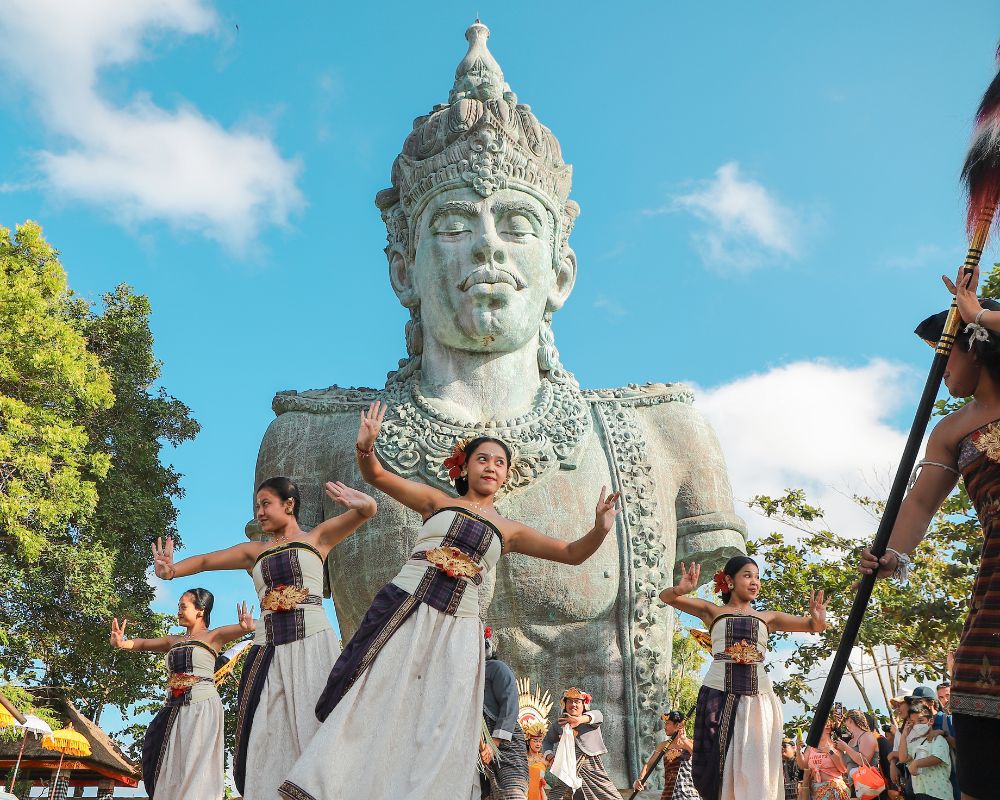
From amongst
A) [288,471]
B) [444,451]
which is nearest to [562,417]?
[444,451]

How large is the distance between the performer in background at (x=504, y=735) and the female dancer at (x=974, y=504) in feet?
9.35

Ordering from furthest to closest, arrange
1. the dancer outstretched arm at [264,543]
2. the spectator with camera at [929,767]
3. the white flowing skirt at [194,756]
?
the spectator with camera at [929,767] → the white flowing skirt at [194,756] → the dancer outstretched arm at [264,543]

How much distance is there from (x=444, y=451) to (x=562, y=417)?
1.02m

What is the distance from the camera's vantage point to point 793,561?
638 inches

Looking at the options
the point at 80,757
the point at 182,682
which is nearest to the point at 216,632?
the point at 182,682

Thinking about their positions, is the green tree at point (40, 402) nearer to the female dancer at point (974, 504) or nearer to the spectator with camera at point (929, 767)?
the spectator with camera at point (929, 767)

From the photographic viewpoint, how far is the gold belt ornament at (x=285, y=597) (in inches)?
236

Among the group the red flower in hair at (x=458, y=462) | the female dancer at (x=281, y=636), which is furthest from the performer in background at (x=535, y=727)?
the red flower in hair at (x=458, y=462)

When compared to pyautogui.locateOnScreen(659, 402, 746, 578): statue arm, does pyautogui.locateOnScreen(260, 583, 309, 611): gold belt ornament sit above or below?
below

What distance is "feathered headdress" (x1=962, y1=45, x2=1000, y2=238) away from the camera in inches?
169

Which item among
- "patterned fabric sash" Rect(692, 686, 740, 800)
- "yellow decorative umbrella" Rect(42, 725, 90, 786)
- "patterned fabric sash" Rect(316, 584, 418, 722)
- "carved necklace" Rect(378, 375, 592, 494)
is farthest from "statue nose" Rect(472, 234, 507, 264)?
"yellow decorative umbrella" Rect(42, 725, 90, 786)

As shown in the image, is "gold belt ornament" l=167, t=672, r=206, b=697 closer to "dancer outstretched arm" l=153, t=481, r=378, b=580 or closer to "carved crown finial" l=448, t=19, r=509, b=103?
"dancer outstretched arm" l=153, t=481, r=378, b=580

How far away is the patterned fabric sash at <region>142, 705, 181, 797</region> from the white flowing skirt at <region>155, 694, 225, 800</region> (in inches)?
1.0

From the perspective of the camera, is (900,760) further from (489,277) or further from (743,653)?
(489,277)
